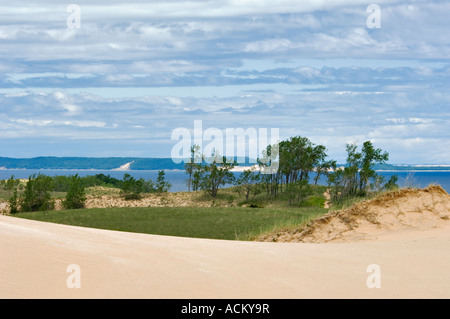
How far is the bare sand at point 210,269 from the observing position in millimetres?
7117

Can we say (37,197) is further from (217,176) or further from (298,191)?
(298,191)

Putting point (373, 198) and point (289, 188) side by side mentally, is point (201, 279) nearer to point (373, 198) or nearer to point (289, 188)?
point (373, 198)

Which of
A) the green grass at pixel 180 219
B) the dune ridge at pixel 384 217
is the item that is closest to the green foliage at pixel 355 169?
the green grass at pixel 180 219

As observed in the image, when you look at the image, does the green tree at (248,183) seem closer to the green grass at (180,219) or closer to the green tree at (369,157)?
the green tree at (369,157)

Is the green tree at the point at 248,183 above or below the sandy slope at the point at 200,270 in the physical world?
above

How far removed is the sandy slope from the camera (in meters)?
7.11

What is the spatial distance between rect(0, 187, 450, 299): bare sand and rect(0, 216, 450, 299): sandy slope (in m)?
0.01

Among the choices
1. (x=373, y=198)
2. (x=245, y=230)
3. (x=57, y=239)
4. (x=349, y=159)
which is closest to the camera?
(x=57, y=239)

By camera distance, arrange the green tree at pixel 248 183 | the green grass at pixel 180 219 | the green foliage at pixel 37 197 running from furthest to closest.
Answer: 1. the green tree at pixel 248 183
2. the green foliage at pixel 37 197
3. the green grass at pixel 180 219

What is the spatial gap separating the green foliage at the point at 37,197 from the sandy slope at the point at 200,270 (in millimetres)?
36947

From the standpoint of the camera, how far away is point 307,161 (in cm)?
5475

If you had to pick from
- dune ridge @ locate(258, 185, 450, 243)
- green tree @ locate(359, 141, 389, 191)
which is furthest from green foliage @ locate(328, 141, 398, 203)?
dune ridge @ locate(258, 185, 450, 243)
